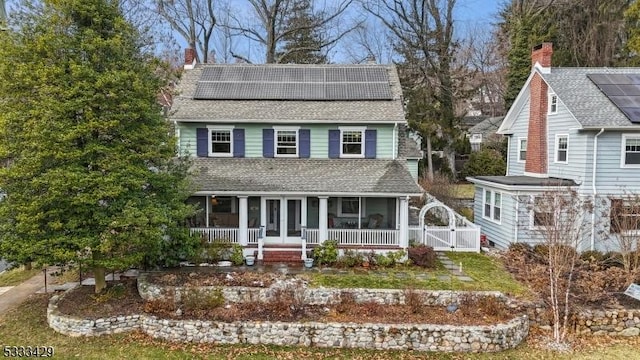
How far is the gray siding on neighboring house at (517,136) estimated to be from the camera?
2038 centimetres

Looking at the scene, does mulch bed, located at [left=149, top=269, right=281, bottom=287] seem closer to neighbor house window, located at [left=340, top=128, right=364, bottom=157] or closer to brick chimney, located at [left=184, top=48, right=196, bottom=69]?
neighbor house window, located at [left=340, top=128, right=364, bottom=157]

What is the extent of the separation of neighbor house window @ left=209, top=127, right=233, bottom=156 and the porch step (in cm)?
482

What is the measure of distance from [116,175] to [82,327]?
4322 mm

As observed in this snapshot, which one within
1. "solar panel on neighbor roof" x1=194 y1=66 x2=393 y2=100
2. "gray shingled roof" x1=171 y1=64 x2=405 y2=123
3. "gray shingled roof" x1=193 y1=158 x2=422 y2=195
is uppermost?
"solar panel on neighbor roof" x1=194 y1=66 x2=393 y2=100

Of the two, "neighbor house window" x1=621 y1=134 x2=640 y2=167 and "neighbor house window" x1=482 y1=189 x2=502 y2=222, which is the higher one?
"neighbor house window" x1=621 y1=134 x2=640 y2=167

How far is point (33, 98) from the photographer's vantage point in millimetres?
11219

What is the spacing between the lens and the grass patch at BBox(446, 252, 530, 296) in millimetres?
12883

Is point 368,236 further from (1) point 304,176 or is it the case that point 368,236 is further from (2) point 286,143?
(2) point 286,143

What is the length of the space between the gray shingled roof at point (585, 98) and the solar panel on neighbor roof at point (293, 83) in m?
7.66

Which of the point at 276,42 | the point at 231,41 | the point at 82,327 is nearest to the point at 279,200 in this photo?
the point at 82,327

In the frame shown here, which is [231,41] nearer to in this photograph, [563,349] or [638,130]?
[638,130]

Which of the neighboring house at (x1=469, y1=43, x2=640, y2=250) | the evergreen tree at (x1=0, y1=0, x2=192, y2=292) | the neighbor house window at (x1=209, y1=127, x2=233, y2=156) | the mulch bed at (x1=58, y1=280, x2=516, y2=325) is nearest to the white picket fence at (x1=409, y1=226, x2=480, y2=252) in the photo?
the neighboring house at (x1=469, y1=43, x2=640, y2=250)

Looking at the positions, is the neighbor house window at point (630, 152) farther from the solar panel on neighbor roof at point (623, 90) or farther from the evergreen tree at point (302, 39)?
the evergreen tree at point (302, 39)

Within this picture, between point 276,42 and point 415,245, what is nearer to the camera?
point 415,245
